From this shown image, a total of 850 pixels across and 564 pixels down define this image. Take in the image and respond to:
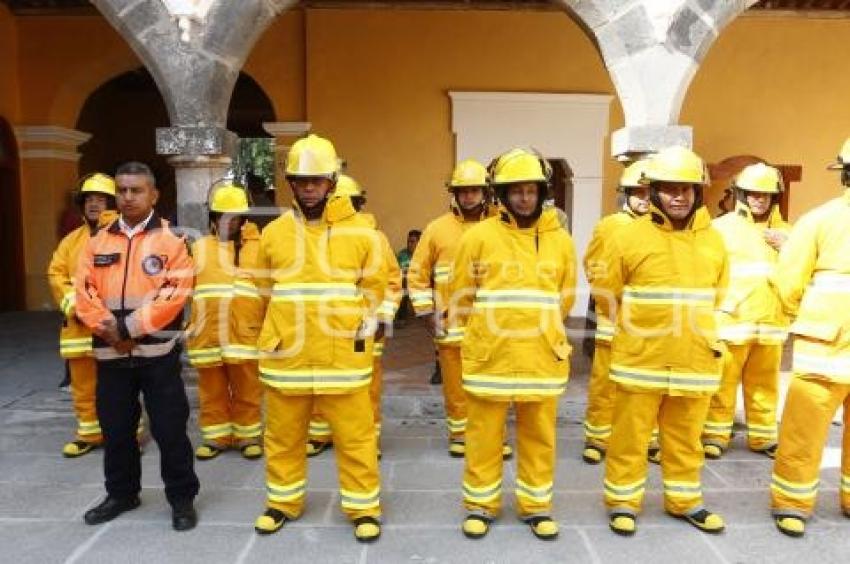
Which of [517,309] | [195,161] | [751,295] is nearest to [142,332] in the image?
[517,309]

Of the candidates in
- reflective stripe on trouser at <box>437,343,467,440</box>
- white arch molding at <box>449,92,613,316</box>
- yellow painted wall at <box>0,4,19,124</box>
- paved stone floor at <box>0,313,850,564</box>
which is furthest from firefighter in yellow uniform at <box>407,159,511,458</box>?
yellow painted wall at <box>0,4,19,124</box>

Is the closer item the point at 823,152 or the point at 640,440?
the point at 640,440

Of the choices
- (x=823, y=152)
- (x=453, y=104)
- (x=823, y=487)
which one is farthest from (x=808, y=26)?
(x=823, y=487)

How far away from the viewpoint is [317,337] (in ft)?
11.1

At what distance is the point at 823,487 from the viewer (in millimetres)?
4152

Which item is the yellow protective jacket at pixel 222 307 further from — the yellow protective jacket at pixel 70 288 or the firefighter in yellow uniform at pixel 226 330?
the yellow protective jacket at pixel 70 288

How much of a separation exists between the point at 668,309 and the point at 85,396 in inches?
147

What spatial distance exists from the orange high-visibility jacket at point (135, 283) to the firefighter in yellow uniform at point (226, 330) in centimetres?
89

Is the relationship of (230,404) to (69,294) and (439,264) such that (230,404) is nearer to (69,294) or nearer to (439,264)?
(69,294)

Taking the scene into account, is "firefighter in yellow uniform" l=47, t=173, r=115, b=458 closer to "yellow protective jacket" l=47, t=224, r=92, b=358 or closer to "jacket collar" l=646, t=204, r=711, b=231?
"yellow protective jacket" l=47, t=224, r=92, b=358

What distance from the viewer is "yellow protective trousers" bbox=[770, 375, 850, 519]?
350 cm

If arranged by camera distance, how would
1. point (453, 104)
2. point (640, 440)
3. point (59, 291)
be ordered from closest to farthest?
1. point (640, 440)
2. point (59, 291)
3. point (453, 104)

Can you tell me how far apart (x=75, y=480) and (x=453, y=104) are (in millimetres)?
7143

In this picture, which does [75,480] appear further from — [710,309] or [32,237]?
[32,237]
